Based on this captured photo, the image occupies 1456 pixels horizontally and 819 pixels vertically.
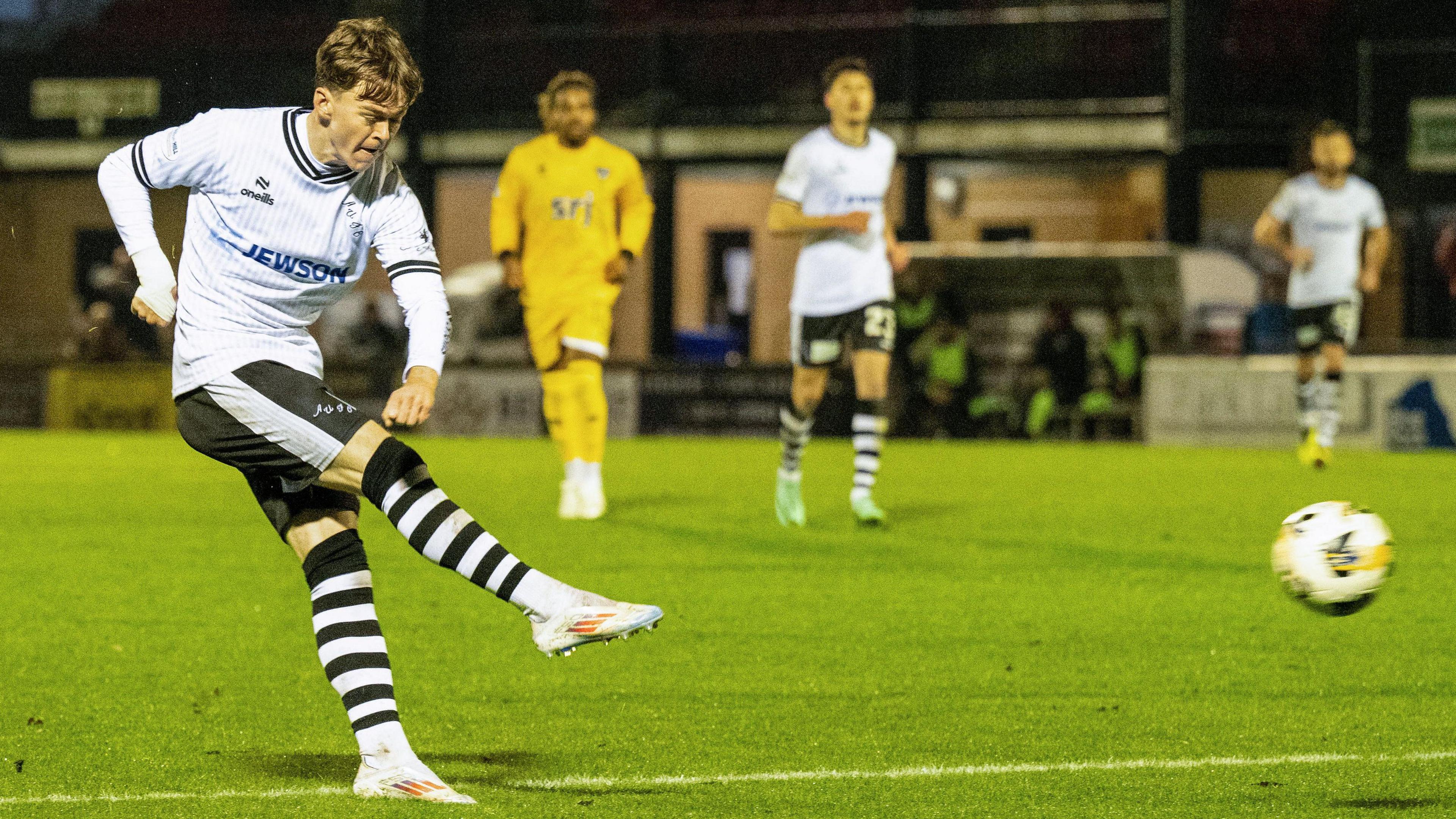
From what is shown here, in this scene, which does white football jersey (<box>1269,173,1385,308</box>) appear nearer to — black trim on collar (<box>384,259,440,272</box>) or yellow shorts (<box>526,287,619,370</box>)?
yellow shorts (<box>526,287,619,370</box>)

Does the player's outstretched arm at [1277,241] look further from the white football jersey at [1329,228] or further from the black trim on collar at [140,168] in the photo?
the black trim on collar at [140,168]

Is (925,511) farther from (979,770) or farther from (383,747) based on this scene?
(383,747)

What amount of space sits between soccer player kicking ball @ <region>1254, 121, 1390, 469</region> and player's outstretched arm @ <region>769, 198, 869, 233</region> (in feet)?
18.5

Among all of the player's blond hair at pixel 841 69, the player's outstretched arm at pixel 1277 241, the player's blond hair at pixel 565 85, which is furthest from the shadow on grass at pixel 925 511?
the player's outstretched arm at pixel 1277 241

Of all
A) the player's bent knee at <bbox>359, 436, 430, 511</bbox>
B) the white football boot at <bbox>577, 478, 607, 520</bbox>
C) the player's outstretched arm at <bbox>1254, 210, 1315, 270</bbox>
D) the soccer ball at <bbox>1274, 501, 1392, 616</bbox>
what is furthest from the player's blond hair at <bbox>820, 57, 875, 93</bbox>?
the player's bent knee at <bbox>359, 436, 430, 511</bbox>

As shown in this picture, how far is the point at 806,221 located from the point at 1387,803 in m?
6.29

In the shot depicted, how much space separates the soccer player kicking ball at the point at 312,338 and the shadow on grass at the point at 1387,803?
161 cm

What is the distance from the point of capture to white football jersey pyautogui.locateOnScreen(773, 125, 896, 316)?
1030 centimetres

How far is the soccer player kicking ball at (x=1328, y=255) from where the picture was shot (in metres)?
15.0

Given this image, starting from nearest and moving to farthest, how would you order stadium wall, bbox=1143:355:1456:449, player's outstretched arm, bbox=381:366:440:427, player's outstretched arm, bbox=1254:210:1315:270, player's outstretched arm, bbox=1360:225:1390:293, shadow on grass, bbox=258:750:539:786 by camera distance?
player's outstretched arm, bbox=381:366:440:427 → shadow on grass, bbox=258:750:539:786 → player's outstretched arm, bbox=1254:210:1315:270 → player's outstretched arm, bbox=1360:225:1390:293 → stadium wall, bbox=1143:355:1456:449

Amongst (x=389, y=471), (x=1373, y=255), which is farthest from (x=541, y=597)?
(x=1373, y=255)

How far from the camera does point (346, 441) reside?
4301mm

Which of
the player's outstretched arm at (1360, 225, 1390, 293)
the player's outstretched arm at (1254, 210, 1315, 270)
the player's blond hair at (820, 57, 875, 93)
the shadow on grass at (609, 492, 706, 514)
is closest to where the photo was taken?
the player's blond hair at (820, 57, 875, 93)

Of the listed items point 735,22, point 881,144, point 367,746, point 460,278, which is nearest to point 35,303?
point 460,278
